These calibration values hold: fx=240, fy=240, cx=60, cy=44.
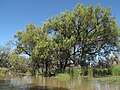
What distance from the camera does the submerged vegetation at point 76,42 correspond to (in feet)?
127

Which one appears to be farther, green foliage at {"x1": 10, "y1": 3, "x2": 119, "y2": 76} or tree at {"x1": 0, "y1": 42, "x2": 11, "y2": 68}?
tree at {"x1": 0, "y1": 42, "x2": 11, "y2": 68}

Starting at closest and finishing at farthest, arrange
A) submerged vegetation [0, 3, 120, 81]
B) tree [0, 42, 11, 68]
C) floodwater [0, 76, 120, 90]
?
floodwater [0, 76, 120, 90] → submerged vegetation [0, 3, 120, 81] → tree [0, 42, 11, 68]

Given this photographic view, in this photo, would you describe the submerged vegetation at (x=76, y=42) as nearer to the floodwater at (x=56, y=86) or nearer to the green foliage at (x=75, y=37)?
the green foliage at (x=75, y=37)

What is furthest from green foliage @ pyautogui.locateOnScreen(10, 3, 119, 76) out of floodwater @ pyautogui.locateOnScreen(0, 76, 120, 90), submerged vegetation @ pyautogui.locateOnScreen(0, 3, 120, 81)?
floodwater @ pyautogui.locateOnScreen(0, 76, 120, 90)

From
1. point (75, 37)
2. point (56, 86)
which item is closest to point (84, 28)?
point (75, 37)

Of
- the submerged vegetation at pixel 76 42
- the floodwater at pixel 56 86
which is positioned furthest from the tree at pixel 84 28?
the floodwater at pixel 56 86

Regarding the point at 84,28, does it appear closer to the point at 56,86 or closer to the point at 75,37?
the point at 75,37

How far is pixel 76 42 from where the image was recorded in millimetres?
41844

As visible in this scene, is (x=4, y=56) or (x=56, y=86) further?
(x=4, y=56)

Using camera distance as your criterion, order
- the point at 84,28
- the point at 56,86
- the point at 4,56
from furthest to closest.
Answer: the point at 4,56
the point at 84,28
the point at 56,86

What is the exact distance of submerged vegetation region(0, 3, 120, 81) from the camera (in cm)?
3872

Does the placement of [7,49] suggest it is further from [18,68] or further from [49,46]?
[49,46]

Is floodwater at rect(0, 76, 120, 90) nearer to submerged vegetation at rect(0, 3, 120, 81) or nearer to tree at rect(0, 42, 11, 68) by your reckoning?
submerged vegetation at rect(0, 3, 120, 81)

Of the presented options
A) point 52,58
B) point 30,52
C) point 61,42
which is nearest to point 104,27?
point 61,42
